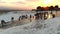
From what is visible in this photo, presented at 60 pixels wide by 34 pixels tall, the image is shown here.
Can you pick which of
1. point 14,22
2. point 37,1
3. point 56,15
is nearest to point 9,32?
point 14,22

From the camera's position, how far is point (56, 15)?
579 centimetres

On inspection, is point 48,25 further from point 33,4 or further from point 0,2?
point 0,2

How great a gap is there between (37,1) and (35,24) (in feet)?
2.36

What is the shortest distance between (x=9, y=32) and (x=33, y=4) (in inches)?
42.0

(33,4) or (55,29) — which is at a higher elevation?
(33,4)

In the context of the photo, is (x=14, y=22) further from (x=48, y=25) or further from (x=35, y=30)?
(x=48, y=25)

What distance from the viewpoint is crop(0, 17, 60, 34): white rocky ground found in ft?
15.1

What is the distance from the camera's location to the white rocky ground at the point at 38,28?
460 centimetres

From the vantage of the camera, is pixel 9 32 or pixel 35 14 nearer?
pixel 9 32

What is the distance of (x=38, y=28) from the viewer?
489 cm

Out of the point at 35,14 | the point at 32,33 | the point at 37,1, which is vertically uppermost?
the point at 37,1

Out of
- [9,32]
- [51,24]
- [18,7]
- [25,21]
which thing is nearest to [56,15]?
[51,24]

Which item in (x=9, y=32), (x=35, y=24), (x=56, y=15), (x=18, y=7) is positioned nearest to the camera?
(x=9, y=32)

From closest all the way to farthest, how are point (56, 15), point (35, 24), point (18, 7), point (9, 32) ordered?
point (9, 32)
point (18, 7)
point (35, 24)
point (56, 15)
